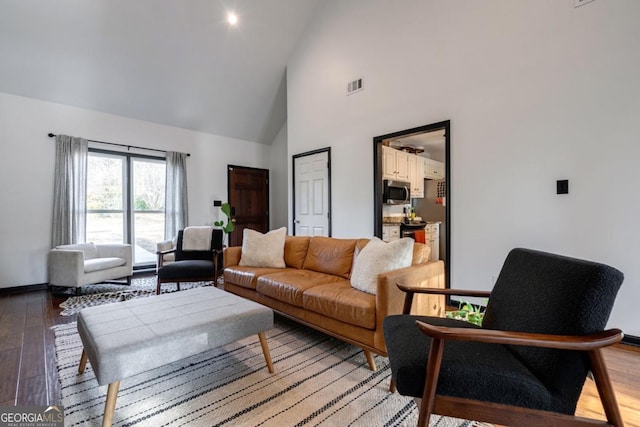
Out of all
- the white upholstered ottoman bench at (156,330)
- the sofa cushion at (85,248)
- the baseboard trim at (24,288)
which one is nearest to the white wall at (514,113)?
the white upholstered ottoman bench at (156,330)

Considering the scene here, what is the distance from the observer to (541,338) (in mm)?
975

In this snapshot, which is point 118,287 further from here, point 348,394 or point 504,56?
point 504,56

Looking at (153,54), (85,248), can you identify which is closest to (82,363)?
(85,248)

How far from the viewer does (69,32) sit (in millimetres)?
3654

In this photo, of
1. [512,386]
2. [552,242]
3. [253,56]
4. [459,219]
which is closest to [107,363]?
[512,386]

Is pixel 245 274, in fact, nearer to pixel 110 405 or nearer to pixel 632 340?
pixel 110 405

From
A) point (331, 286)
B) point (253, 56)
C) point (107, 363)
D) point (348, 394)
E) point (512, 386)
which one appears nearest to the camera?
point (512, 386)

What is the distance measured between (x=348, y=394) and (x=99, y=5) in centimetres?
493

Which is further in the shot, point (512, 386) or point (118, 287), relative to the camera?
point (118, 287)

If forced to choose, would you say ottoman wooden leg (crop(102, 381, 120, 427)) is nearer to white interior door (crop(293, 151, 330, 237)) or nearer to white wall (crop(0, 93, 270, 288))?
white interior door (crop(293, 151, 330, 237))

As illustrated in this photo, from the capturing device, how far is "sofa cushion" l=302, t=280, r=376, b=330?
1.92 meters

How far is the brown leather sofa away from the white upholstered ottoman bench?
47 cm

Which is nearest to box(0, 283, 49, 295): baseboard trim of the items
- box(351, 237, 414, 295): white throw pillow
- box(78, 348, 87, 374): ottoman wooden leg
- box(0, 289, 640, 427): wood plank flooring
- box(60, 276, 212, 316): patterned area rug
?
box(60, 276, 212, 316): patterned area rug

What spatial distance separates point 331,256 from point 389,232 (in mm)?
1760
